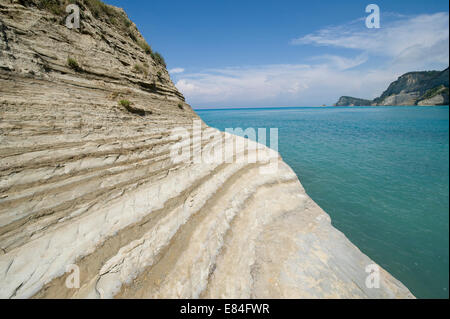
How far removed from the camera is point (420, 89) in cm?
8269

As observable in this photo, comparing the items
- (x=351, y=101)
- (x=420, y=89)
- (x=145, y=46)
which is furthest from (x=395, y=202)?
(x=351, y=101)

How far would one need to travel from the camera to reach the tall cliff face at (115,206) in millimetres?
2953

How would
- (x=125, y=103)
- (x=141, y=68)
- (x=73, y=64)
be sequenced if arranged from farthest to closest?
(x=141, y=68)
(x=125, y=103)
(x=73, y=64)

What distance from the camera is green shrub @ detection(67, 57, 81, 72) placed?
576 cm

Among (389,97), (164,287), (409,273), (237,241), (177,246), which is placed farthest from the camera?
(389,97)

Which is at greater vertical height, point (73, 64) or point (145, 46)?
point (145, 46)

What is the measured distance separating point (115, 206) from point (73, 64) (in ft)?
18.6

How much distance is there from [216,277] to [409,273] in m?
7.02

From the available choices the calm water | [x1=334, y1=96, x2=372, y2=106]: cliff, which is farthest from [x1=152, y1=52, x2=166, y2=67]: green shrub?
[x1=334, y1=96, x2=372, y2=106]: cliff

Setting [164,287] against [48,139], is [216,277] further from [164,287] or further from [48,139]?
[48,139]

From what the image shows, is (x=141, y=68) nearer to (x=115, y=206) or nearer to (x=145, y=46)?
(x=145, y=46)

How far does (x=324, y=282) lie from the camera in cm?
313

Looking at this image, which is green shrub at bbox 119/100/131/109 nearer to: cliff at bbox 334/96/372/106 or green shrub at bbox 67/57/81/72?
green shrub at bbox 67/57/81/72
